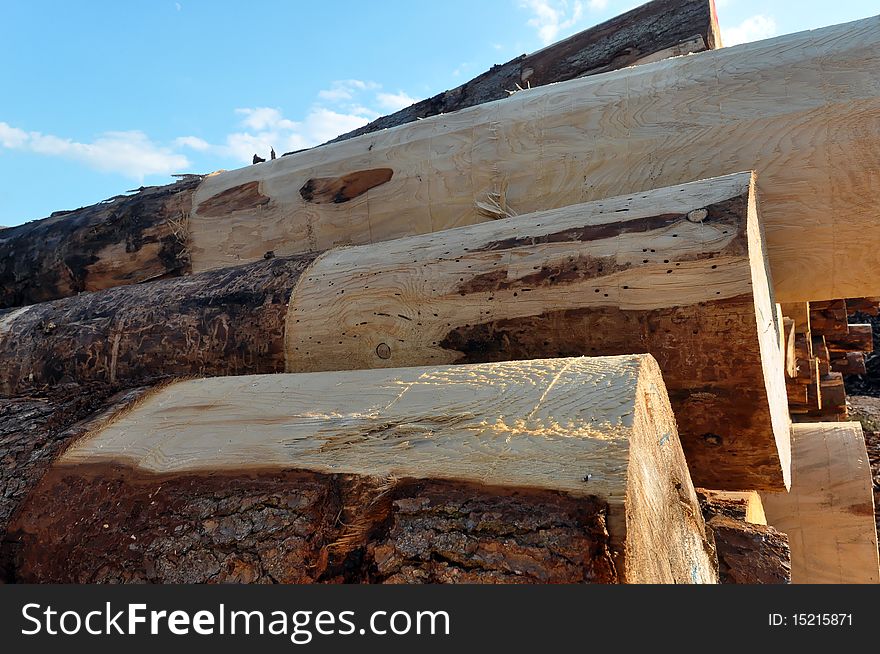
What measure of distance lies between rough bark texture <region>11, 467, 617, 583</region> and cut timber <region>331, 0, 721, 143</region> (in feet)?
9.89

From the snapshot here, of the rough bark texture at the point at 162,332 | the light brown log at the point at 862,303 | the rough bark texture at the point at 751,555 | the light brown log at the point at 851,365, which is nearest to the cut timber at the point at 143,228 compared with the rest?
the rough bark texture at the point at 162,332

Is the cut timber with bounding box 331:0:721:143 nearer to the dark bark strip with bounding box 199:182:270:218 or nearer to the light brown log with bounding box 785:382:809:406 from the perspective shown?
the dark bark strip with bounding box 199:182:270:218

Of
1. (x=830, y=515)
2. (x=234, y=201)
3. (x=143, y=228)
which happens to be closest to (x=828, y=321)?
(x=830, y=515)

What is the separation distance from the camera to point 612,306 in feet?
6.11

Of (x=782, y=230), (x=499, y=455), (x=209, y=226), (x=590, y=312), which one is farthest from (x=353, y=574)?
(x=209, y=226)

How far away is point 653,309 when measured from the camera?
1824mm

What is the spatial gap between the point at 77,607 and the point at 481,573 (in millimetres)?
828

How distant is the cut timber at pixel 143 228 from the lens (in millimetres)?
3502

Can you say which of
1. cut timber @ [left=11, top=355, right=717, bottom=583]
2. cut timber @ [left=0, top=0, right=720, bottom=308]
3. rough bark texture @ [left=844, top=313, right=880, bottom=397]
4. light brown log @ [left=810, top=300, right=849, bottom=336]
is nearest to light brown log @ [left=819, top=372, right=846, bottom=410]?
light brown log @ [left=810, top=300, right=849, bottom=336]

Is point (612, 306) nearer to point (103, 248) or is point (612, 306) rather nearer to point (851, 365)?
point (103, 248)

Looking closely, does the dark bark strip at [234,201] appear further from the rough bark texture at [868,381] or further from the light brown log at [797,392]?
the rough bark texture at [868,381]

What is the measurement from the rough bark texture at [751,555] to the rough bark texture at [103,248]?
9.55ft

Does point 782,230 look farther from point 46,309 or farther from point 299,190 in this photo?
point 46,309

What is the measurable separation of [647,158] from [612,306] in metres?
0.97
